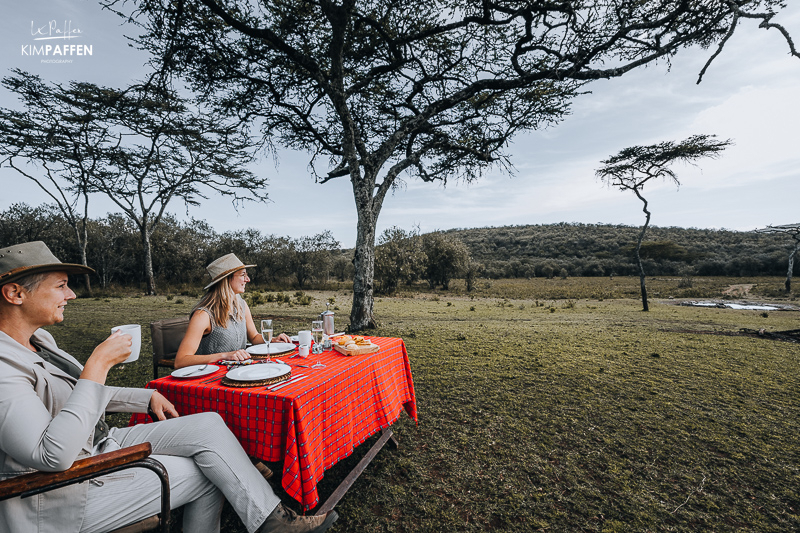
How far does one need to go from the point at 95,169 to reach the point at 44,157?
198 cm

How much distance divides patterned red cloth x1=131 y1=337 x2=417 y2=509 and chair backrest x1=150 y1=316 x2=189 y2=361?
137 centimetres

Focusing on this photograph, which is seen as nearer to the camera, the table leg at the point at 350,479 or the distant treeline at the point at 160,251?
the table leg at the point at 350,479

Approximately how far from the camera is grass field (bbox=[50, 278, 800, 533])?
234 centimetres

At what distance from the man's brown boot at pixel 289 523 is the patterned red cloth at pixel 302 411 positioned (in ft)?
0.31

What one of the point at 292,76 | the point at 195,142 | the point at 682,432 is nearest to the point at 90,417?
the point at 682,432

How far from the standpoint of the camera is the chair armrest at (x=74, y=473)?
1125 mm

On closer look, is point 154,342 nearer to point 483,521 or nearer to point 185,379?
point 185,379

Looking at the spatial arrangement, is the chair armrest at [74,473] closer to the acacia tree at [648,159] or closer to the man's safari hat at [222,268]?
the man's safari hat at [222,268]

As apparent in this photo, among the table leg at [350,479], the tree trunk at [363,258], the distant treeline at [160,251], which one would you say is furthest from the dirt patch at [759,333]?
the distant treeline at [160,251]

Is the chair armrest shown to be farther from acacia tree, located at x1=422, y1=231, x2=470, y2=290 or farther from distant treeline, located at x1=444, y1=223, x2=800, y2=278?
distant treeline, located at x1=444, y1=223, x2=800, y2=278

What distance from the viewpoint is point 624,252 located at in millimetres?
46906

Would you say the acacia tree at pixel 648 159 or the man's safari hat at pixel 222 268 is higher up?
the acacia tree at pixel 648 159

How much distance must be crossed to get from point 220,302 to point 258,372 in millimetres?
1245

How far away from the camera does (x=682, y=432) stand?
351 centimetres
